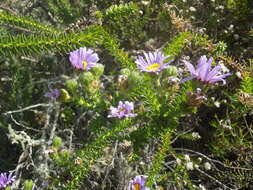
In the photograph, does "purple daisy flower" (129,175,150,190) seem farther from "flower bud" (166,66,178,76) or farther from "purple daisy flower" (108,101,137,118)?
"flower bud" (166,66,178,76)

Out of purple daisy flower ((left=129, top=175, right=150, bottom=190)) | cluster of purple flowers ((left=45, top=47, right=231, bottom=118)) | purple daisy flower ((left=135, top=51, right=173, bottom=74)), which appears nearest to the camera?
cluster of purple flowers ((left=45, top=47, right=231, bottom=118))

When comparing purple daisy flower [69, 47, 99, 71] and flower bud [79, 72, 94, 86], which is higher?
purple daisy flower [69, 47, 99, 71]

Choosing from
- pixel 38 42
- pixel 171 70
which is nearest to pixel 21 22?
pixel 38 42

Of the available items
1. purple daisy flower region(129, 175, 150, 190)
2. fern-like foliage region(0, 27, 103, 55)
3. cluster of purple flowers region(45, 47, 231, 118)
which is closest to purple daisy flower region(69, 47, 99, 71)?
cluster of purple flowers region(45, 47, 231, 118)

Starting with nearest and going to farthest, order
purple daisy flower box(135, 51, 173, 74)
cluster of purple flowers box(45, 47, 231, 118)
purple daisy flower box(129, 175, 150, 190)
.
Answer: cluster of purple flowers box(45, 47, 231, 118) → purple daisy flower box(135, 51, 173, 74) → purple daisy flower box(129, 175, 150, 190)

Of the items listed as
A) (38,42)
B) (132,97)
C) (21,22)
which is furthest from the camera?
(132,97)

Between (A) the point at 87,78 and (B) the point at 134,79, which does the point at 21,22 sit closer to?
(A) the point at 87,78

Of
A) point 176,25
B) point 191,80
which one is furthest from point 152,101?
point 176,25

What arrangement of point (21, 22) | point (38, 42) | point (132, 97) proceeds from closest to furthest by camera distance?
1. point (38, 42)
2. point (21, 22)
3. point (132, 97)
